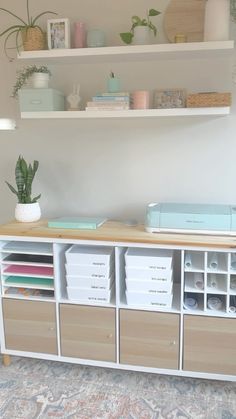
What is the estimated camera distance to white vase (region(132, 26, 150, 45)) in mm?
1994

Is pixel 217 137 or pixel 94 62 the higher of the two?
pixel 94 62

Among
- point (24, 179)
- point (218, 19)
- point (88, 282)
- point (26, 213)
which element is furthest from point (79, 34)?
point (88, 282)

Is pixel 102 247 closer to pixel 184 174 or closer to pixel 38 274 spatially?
pixel 38 274

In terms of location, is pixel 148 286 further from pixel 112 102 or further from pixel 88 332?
pixel 112 102

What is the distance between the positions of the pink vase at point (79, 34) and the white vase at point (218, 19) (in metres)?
0.68

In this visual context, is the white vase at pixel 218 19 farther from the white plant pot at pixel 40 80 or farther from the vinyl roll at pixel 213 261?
the vinyl roll at pixel 213 261

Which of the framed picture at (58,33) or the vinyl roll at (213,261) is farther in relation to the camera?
the framed picture at (58,33)

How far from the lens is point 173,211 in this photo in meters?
1.93

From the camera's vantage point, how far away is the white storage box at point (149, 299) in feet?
6.18

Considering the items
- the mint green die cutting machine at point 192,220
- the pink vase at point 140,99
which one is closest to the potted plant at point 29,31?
the pink vase at point 140,99

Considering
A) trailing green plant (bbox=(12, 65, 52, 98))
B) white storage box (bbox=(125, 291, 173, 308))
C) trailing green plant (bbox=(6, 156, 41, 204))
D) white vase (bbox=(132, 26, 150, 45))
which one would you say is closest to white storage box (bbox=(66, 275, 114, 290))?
white storage box (bbox=(125, 291, 173, 308))

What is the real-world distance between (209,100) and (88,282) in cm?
111

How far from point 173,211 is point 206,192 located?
0.37 meters

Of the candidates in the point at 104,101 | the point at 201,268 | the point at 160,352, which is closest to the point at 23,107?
the point at 104,101
